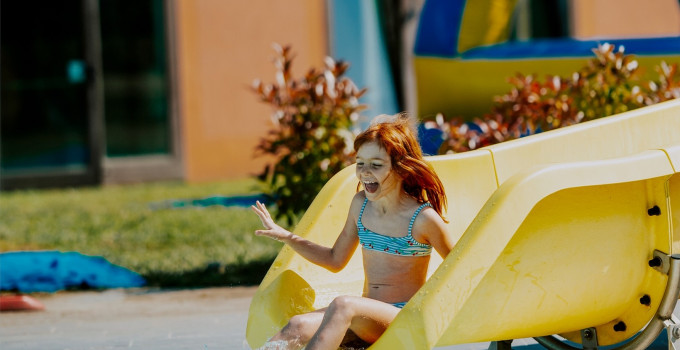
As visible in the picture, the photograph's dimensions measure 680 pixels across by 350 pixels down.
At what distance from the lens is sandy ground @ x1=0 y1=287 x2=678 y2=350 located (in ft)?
15.6

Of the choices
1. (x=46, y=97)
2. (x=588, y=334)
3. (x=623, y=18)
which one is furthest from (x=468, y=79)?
(x=623, y=18)

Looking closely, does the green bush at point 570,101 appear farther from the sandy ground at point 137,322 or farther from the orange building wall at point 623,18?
the orange building wall at point 623,18

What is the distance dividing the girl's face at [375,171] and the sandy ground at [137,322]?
41.2 inches

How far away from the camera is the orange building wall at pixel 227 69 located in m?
11.7

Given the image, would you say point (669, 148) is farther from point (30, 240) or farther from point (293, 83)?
point (30, 240)

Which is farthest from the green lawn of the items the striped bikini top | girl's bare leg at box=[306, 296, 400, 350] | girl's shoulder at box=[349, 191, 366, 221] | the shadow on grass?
girl's bare leg at box=[306, 296, 400, 350]

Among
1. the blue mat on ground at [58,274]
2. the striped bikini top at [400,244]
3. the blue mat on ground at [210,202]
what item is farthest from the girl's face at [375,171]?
the blue mat on ground at [210,202]

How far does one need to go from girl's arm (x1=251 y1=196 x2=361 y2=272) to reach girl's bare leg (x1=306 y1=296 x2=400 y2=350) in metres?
0.39

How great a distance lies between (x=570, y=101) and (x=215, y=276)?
2.15 metres

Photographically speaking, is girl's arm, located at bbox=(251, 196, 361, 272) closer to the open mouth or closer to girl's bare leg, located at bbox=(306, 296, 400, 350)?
the open mouth

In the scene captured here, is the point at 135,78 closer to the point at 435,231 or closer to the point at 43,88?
the point at 43,88

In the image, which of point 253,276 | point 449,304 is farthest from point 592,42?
point 449,304

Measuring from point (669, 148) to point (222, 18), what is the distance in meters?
8.74

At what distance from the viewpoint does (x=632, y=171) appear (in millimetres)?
3381
